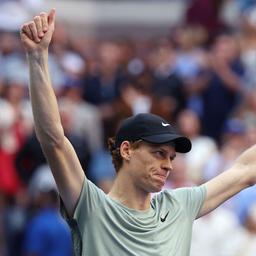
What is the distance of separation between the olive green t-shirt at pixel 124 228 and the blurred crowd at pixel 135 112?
15.6 feet

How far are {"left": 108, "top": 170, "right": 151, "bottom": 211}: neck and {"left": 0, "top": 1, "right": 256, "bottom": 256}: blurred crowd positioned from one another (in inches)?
191

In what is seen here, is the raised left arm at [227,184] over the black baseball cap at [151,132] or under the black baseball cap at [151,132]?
under

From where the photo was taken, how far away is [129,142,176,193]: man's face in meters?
7.41

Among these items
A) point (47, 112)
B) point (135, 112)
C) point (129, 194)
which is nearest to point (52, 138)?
point (47, 112)

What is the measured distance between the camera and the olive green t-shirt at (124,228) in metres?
7.23

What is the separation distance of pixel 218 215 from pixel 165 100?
264 centimetres

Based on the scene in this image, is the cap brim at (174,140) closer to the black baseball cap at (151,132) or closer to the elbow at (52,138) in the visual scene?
the black baseball cap at (151,132)

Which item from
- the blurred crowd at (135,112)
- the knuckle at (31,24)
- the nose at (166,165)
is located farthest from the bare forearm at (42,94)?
the blurred crowd at (135,112)

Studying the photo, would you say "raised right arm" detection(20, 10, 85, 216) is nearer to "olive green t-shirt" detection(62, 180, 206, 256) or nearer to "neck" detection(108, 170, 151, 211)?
"olive green t-shirt" detection(62, 180, 206, 256)

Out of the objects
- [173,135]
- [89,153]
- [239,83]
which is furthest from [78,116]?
[173,135]

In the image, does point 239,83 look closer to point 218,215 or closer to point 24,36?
point 218,215

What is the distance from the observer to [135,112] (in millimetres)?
14797

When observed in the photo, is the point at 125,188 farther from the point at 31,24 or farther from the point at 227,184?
the point at 31,24

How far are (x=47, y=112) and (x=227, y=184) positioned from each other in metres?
1.35
